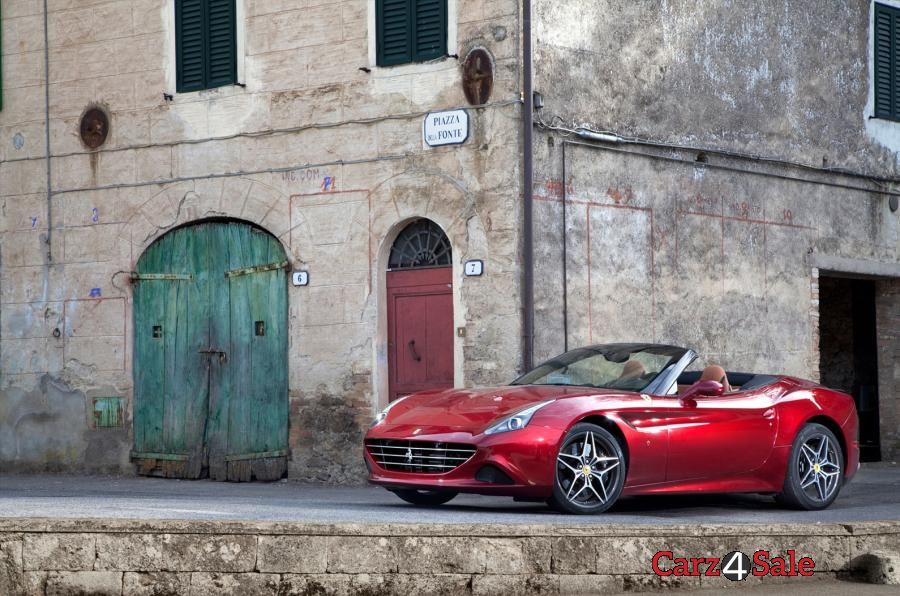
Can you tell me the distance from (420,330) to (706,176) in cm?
383

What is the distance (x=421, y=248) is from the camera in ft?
55.3

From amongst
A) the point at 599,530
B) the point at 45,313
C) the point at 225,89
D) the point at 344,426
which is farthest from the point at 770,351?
the point at 599,530

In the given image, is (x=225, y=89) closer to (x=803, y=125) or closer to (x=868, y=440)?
(x=803, y=125)

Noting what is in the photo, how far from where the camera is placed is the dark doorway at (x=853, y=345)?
21.7m

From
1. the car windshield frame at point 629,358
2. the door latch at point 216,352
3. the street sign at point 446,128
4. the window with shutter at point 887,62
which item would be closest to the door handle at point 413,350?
the street sign at point 446,128

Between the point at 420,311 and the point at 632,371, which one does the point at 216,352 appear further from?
the point at 632,371

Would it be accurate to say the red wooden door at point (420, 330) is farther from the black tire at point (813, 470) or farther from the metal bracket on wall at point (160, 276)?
the black tire at point (813, 470)

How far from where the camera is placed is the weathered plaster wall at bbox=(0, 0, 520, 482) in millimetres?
16328

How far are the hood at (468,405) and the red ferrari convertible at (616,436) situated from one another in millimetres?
12

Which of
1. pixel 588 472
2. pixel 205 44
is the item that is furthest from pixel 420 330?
pixel 588 472

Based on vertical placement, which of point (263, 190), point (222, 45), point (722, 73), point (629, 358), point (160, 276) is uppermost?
point (222, 45)

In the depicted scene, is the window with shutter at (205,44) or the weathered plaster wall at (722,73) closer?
the weathered plaster wall at (722,73)

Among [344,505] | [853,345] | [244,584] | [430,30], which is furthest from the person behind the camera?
[853,345]

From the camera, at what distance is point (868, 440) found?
2169 cm
